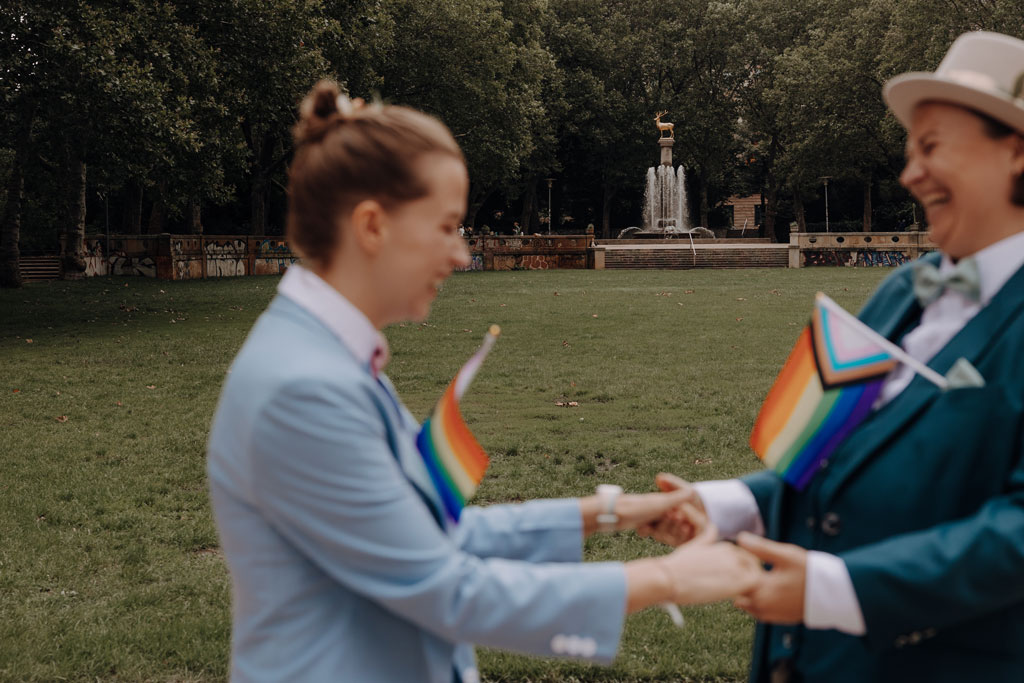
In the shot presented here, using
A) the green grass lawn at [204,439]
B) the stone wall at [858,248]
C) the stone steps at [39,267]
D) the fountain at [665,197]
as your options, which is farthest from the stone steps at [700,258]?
the stone steps at [39,267]

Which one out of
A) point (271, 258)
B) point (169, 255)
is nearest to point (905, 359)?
point (169, 255)

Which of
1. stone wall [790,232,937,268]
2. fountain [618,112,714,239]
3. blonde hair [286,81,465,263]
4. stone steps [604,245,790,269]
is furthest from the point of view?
fountain [618,112,714,239]

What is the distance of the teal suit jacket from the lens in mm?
1840

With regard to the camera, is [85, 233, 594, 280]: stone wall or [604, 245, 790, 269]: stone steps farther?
[604, 245, 790, 269]: stone steps

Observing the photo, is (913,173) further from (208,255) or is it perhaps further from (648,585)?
(208,255)

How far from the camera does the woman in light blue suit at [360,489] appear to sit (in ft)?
5.75

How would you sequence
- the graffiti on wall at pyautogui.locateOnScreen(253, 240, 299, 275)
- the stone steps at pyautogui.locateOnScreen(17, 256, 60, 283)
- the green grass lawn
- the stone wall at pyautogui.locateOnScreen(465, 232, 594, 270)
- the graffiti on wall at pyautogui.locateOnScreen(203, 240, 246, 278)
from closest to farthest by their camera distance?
the green grass lawn → the graffiti on wall at pyautogui.locateOnScreen(203, 240, 246, 278) → the stone steps at pyautogui.locateOnScreen(17, 256, 60, 283) → the graffiti on wall at pyautogui.locateOnScreen(253, 240, 299, 275) → the stone wall at pyautogui.locateOnScreen(465, 232, 594, 270)

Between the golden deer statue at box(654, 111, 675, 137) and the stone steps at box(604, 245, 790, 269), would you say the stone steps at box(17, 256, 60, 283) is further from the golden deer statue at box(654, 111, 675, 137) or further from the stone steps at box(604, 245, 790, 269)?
the golden deer statue at box(654, 111, 675, 137)

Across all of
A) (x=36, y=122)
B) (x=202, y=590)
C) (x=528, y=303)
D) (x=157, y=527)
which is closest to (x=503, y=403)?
(x=157, y=527)

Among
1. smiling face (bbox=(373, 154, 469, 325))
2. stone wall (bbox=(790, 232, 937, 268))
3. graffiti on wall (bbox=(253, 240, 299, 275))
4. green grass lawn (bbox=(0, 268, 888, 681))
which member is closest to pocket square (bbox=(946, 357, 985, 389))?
smiling face (bbox=(373, 154, 469, 325))

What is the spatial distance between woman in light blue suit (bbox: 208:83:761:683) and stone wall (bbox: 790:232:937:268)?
41777mm

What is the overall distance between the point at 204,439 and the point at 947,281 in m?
8.26

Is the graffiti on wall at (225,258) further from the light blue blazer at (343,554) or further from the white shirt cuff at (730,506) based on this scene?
the light blue blazer at (343,554)

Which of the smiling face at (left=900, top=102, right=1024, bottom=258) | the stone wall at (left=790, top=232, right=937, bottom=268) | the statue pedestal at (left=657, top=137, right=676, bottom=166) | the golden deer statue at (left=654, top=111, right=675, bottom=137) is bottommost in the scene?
the smiling face at (left=900, top=102, right=1024, bottom=258)
